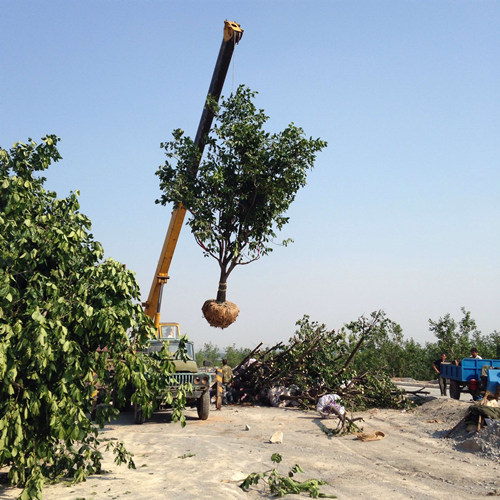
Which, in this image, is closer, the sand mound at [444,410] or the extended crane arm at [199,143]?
the extended crane arm at [199,143]

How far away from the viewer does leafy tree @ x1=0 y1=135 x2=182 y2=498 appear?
645 cm

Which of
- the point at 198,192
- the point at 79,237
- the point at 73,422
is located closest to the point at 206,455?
the point at 73,422

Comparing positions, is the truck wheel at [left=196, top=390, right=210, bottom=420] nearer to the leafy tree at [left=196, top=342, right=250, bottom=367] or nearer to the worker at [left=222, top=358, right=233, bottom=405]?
the worker at [left=222, top=358, right=233, bottom=405]

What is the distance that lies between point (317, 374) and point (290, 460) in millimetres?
8657

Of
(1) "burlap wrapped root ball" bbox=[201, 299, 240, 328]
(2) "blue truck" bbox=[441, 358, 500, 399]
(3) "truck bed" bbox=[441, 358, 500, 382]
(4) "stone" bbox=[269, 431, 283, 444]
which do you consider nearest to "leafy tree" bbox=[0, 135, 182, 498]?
(4) "stone" bbox=[269, 431, 283, 444]

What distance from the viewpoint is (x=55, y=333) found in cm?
630

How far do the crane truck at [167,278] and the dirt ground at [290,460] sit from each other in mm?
722

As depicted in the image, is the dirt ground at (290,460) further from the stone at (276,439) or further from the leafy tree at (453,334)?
the leafy tree at (453,334)

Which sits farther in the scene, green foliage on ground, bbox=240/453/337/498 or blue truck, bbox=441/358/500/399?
blue truck, bbox=441/358/500/399

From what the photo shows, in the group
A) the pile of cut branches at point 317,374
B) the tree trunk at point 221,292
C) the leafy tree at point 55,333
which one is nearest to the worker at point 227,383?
the pile of cut branches at point 317,374

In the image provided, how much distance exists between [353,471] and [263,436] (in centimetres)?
358

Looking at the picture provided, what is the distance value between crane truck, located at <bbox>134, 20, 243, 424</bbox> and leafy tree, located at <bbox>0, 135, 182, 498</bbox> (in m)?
3.83

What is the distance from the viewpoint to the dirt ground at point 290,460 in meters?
7.23

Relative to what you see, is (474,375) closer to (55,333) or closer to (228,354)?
(55,333)
